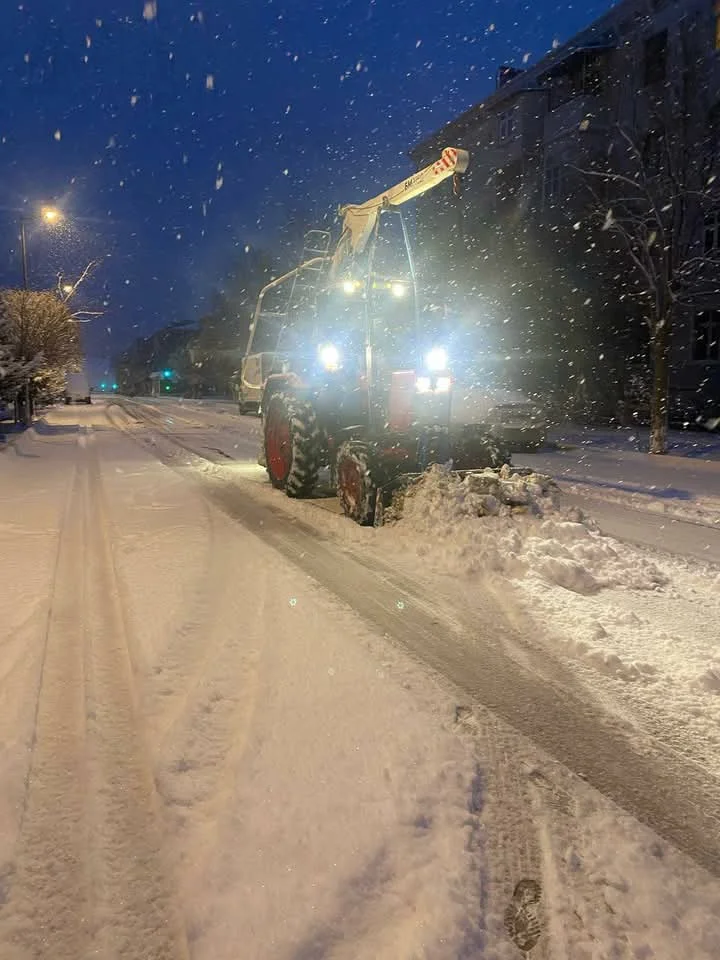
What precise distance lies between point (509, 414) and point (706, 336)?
10.2 meters

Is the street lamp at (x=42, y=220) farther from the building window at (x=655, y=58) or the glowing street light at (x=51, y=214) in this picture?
the building window at (x=655, y=58)

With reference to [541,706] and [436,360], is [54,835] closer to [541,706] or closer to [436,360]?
[541,706]

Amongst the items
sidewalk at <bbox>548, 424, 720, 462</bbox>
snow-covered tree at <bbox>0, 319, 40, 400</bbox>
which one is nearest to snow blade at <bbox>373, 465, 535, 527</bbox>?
sidewalk at <bbox>548, 424, 720, 462</bbox>

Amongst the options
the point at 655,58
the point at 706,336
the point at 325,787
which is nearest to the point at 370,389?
the point at 325,787

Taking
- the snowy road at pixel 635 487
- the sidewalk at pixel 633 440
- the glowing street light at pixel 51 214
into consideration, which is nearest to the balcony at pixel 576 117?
the sidewalk at pixel 633 440

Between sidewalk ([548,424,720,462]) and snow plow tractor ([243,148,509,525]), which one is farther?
sidewalk ([548,424,720,462])

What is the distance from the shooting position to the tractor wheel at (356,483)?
24.0ft

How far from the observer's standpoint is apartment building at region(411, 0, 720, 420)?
1930cm

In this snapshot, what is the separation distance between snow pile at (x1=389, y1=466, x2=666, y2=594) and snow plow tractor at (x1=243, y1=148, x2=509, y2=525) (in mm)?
653

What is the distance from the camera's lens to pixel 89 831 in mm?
2537

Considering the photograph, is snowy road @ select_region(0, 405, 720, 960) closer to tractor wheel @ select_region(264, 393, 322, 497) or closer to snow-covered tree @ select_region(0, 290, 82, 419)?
tractor wheel @ select_region(264, 393, 322, 497)

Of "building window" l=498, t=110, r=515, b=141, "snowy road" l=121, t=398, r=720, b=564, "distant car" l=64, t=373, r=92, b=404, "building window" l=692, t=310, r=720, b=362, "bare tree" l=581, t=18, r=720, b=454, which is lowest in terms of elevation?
"snowy road" l=121, t=398, r=720, b=564

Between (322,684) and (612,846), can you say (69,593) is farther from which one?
(612,846)

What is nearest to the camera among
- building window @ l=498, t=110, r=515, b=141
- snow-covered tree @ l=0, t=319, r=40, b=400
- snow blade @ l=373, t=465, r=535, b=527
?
snow blade @ l=373, t=465, r=535, b=527
